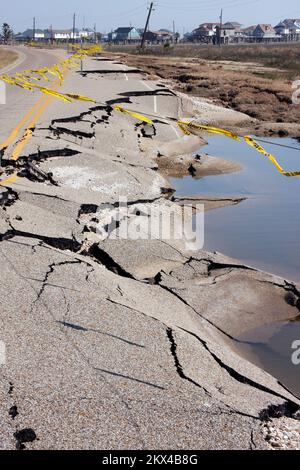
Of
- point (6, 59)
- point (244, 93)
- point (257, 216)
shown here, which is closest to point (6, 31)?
point (6, 59)

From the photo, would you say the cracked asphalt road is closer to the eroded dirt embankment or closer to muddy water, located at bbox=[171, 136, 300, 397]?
muddy water, located at bbox=[171, 136, 300, 397]

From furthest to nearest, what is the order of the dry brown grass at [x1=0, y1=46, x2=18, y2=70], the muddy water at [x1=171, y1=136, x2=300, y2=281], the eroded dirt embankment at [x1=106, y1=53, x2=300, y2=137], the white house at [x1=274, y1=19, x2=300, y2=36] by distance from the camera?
the white house at [x1=274, y1=19, x2=300, y2=36]
the dry brown grass at [x1=0, y1=46, x2=18, y2=70]
the eroded dirt embankment at [x1=106, y1=53, x2=300, y2=137]
the muddy water at [x1=171, y1=136, x2=300, y2=281]

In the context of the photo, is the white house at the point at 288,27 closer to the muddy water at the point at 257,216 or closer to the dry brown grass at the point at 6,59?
the dry brown grass at the point at 6,59

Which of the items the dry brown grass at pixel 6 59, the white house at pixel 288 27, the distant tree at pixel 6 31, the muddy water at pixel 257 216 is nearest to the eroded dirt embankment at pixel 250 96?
the muddy water at pixel 257 216

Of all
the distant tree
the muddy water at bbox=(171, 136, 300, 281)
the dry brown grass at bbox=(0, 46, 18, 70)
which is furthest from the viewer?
the distant tree

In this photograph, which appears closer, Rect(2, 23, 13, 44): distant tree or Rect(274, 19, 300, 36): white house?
Rect(2, 23, 13, 44): distant tree

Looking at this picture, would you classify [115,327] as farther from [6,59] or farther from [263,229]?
[6,59]

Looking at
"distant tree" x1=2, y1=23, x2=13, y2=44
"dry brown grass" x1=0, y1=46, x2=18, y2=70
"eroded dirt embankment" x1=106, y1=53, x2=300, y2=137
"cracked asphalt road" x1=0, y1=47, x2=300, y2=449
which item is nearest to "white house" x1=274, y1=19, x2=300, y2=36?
"distant tree" x1=2, y1=23, x2=13, y2=44

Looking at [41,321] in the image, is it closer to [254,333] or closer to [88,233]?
[254,333]
